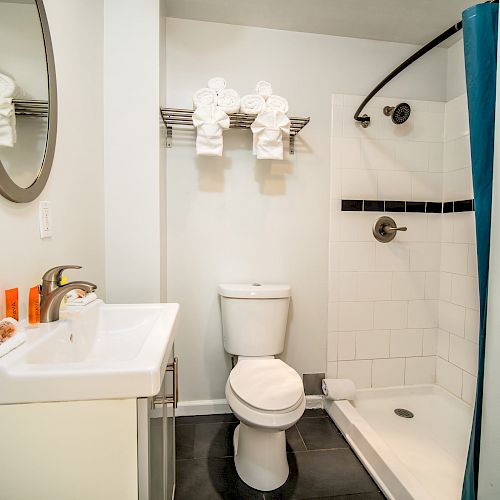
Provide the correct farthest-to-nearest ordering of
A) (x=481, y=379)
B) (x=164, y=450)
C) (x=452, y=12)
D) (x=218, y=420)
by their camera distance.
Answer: (x=218, y=420)
(x=452, y=12)
(x=164, y=450)
(x=481, y=379)

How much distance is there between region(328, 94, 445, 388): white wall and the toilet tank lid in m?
0.42

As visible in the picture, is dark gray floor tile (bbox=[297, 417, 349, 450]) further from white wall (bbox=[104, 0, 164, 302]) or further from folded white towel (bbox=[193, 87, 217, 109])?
folded white towel (bbox=[193, 87, 217, 109])

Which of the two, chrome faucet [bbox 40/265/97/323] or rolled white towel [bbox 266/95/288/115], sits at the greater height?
rolled white towel [bbox 266/95/288/115]

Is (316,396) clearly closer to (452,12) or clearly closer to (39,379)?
(39,379)

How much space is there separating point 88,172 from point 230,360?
1305mm

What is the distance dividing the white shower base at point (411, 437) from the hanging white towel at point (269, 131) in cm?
151

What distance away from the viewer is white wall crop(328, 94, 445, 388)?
2.04 meters

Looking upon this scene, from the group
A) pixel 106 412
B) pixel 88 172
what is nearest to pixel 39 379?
pixel 106 412

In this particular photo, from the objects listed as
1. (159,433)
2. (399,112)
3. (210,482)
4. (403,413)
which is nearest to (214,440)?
(210,482)

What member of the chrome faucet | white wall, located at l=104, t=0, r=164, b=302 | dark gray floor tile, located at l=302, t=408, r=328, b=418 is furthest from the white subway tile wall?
the chrome faucet

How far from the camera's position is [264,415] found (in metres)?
1.30

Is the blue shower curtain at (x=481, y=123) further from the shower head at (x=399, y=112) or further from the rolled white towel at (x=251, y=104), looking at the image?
the shower head at (x=399, y=112)

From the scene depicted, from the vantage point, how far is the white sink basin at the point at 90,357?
632 mm

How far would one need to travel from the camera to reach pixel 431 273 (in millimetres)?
2150
